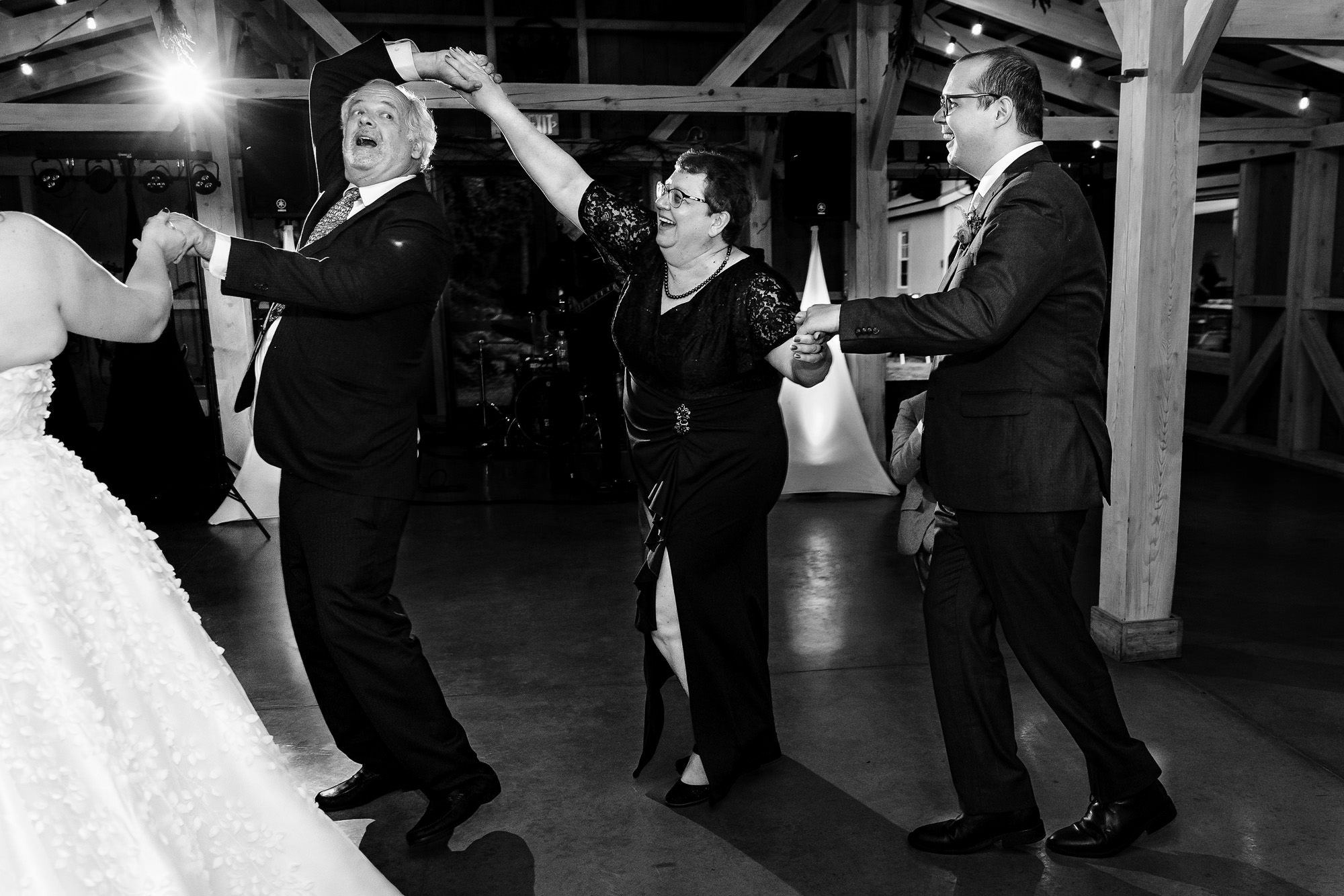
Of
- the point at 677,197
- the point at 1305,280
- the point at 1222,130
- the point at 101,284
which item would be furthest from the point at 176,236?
the point at 1305,280

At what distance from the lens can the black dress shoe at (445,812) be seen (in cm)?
258

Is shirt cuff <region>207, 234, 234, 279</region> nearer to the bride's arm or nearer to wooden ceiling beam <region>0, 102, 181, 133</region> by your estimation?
the bride's arm

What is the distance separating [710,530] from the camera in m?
2.71

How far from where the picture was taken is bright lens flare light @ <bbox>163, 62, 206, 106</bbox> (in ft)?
20.2

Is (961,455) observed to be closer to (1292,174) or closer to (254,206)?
(254,206)

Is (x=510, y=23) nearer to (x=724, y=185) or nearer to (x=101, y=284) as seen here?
(x=724, y=185)

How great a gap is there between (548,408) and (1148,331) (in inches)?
215

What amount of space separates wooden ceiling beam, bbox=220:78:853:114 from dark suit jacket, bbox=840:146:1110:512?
15.1 ft

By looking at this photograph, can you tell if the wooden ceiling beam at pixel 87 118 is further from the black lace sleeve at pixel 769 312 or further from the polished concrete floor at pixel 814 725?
the black lace sleeve at pixel 769 312

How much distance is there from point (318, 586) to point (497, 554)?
3059 millimetres

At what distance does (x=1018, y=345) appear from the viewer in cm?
232

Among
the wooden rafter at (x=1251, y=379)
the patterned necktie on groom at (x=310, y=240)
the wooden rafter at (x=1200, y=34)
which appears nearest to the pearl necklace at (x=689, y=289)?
the patterned necktie on groom at (x=310, y=240)

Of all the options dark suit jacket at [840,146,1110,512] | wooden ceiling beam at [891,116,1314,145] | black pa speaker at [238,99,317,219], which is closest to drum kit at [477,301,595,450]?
black pa speaker at [238,99,317,219]

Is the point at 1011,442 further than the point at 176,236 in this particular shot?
Yes
